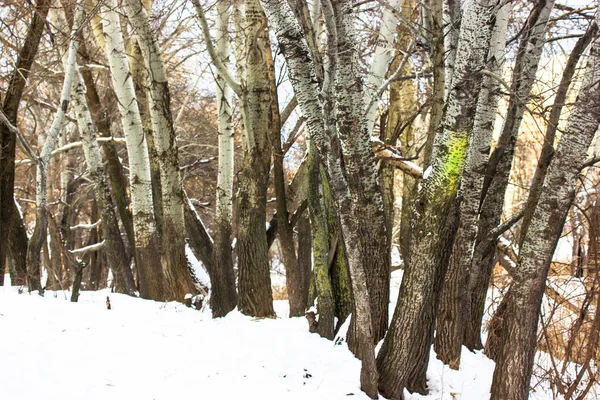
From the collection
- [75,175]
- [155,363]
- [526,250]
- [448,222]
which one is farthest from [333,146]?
[75,175]

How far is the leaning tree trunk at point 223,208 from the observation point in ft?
22.4

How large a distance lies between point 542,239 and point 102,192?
677 cm

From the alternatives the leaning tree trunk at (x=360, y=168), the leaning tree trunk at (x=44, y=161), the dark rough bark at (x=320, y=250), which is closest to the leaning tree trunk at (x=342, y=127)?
the leaning tree trunk at (x=360, y=168)

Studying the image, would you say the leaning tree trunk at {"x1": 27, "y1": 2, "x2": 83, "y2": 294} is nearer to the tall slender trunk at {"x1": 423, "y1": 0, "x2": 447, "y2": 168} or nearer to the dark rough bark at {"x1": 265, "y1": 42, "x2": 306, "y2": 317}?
the dark rough bark at {"x1": 265, "y1": 42, "x2": 306, "y2": 317}

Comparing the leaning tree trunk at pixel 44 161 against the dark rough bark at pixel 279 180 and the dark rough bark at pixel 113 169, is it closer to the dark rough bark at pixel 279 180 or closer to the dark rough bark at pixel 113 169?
the dark rough bark at pixel 113 169

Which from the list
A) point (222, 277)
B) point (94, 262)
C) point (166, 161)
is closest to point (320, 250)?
point (222, 277)

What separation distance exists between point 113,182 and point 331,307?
5.23 meters

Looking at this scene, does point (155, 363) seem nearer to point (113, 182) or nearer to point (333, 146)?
point (333, 146)

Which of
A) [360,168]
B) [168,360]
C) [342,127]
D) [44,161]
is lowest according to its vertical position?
[168,360]

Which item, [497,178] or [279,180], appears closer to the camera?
[497,178]

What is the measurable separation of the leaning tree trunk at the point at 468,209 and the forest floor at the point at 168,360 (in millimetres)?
279

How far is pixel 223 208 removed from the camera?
706 cm

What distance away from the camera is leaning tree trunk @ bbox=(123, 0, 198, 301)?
6586mm

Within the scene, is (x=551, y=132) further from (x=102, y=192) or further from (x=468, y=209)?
(x=102, y=192)
